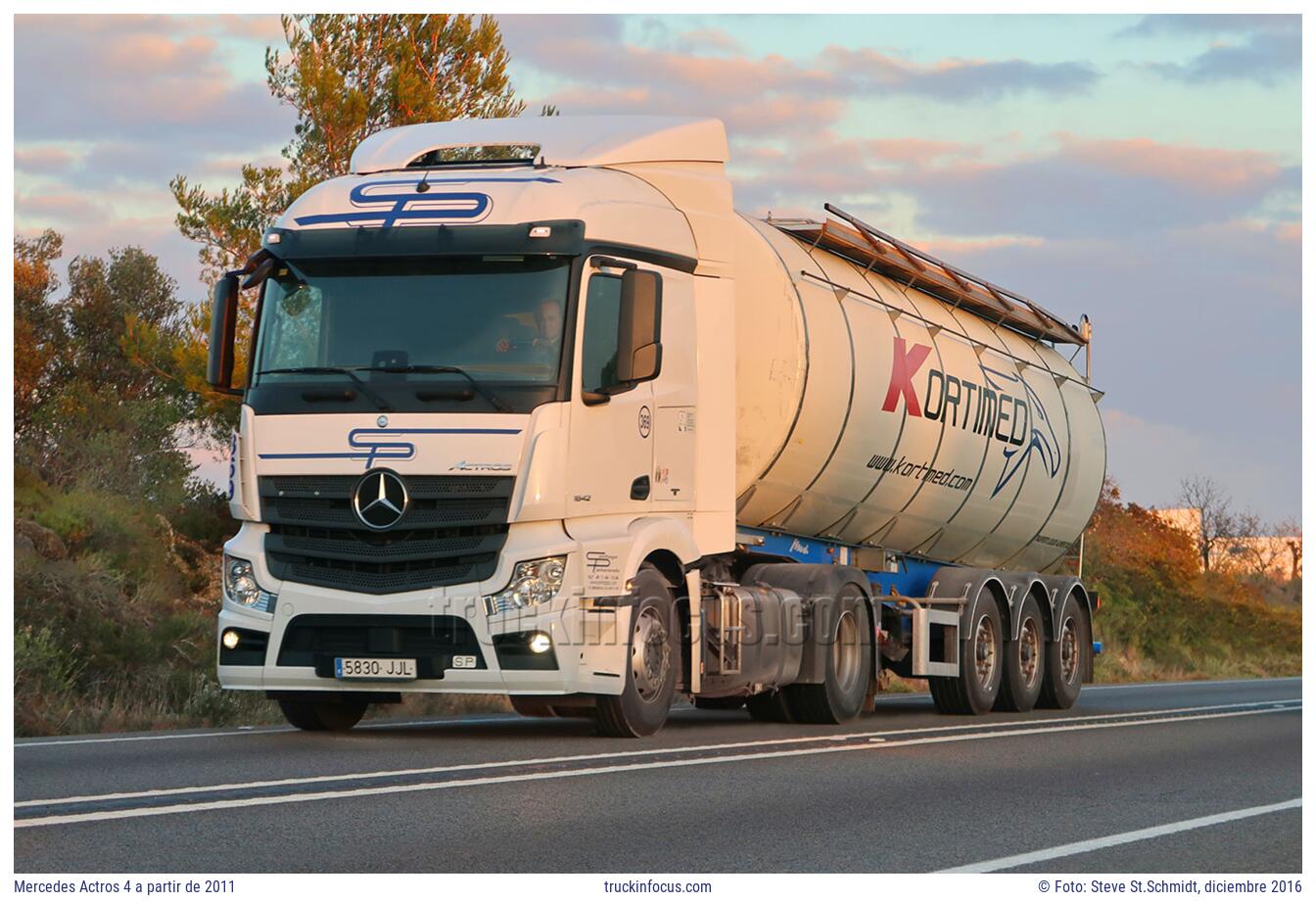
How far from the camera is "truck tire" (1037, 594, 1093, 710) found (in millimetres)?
20203

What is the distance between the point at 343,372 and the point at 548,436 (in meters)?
1.43

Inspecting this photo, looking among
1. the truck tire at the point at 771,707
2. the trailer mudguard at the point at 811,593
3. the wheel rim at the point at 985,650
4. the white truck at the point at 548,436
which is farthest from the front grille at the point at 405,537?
the wheel rim at the point at 985,650

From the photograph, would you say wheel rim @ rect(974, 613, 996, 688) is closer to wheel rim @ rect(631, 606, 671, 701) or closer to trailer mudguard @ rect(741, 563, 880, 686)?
trailer mudguard @ rect(741, 563, 880, 686)

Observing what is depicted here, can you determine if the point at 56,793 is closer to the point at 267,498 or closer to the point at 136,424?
the point at 267,498

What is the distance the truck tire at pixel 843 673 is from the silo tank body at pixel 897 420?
835 millimetres

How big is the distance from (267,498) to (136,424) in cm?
1989

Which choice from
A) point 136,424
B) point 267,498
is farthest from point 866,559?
point 136,424

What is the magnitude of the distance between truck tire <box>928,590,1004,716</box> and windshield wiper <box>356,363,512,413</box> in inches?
273

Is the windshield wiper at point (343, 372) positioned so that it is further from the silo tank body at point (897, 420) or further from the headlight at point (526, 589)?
the silo tank body at point (897, 420)

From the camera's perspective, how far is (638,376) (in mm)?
12891

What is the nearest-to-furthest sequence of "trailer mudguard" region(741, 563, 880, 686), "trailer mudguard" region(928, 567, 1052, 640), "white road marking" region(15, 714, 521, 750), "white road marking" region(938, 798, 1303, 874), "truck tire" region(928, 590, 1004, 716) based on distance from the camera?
"white road marking" region(938, 798, 1303, 874) → "white road marking" region(15, 714, 521, 750) → "trailer mudguard" region(741, 563, 880, 686) → "truck tire" region(928, 590, 1004, 716) → "trailer mudguard" region(928, 567, 1052, 640)

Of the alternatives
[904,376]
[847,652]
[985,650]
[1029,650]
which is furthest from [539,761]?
[1029,650]

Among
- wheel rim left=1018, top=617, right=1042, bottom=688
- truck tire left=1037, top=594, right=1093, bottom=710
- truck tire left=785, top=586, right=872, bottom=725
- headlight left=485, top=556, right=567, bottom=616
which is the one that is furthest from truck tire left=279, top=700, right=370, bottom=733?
truck tire left=1037, top=594, right=1093, bottom=710

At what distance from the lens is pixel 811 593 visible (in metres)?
15.5
